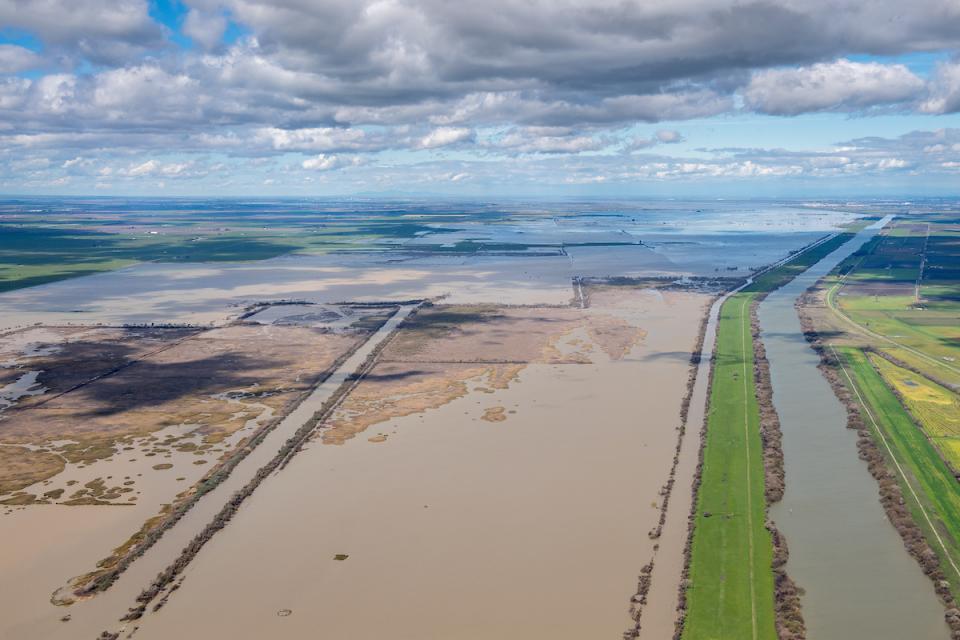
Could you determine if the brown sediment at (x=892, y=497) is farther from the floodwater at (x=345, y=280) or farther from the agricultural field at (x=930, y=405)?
the floodwater at (x=345, y=280)

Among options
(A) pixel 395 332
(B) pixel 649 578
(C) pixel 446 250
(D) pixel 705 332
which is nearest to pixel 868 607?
(B) pixel 649 578

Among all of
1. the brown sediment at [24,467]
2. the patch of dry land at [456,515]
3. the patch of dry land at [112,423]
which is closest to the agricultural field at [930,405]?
the patch of dry land at [456,515]

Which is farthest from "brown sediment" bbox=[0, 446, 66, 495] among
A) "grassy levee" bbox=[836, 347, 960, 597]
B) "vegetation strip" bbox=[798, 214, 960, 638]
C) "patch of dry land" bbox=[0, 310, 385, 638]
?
"grassy levee" bbox=[836, 347, 960, 597]

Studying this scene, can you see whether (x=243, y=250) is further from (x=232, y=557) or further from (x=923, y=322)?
(x=232, y=557)

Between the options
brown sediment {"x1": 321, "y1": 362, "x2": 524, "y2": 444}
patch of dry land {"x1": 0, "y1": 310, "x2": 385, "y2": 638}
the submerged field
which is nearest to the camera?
the submerged field

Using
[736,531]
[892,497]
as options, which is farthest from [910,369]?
[736,531]

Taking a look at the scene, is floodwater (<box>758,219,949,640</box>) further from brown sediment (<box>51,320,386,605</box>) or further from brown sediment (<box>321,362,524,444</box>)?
brown sediment (<box>51,320,386,605</box>)
